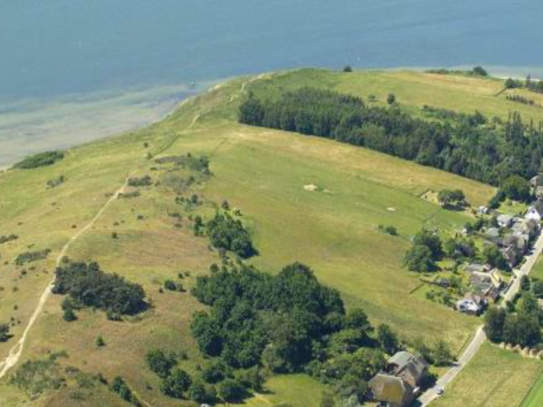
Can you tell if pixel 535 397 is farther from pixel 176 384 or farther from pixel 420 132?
pixel 420 132

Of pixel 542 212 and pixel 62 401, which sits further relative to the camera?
pixel 542 212

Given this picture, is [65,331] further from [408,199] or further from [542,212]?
[542,212]

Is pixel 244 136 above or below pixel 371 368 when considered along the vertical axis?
above

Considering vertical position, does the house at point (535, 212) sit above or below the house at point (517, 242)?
above

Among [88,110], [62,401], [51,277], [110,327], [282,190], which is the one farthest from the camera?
[88,110]

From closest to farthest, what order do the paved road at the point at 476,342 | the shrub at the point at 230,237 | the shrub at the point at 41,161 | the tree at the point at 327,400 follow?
the tree at the point at 327,400, the paved road at the point at 476,342, the shrub at the point at 230,237, the shrub at the point at 41,161

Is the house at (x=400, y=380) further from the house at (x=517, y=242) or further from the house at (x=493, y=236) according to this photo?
the house at (x=493, y=236)

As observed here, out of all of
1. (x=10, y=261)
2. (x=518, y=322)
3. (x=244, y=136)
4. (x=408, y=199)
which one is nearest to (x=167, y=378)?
(x=10, y=261)

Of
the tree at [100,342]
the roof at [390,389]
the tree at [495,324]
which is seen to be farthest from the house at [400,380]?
the tree at [100,342]
